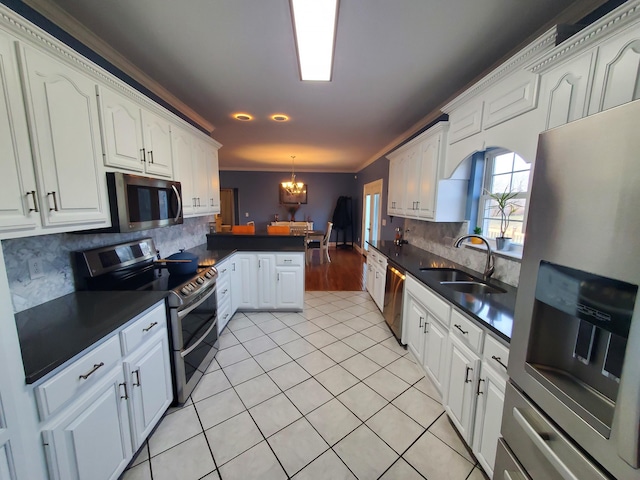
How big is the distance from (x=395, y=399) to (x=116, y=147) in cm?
267

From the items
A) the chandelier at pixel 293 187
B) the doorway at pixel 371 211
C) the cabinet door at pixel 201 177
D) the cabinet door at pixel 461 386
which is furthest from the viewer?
the chandelier at pixel 293 187

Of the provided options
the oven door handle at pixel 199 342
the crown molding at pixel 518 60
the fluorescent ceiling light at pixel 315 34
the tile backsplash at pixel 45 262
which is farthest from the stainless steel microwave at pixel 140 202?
the crown molding at pixel 518 60

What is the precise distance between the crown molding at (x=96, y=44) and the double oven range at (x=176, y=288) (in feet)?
4.71

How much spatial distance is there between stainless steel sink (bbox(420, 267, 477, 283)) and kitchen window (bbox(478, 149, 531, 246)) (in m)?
0.45

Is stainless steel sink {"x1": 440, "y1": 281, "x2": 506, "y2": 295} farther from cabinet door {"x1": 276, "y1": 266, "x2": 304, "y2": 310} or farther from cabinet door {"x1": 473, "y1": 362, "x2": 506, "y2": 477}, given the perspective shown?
cabinet door {"x1": 276, "y1": 266, "x2": 304, "y2": 310}

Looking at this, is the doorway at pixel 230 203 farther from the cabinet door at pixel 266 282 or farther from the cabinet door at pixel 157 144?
the cabinet door at pixel 157 144

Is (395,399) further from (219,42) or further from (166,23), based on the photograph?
(166,23)

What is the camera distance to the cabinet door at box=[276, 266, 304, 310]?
321 cm

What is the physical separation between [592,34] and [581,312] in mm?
1240

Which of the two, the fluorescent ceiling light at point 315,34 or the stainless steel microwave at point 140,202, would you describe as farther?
the stainless steel microwave at point 140,202

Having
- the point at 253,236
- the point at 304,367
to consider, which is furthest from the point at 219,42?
the point at 304,367

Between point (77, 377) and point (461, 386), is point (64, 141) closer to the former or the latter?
point (77, 377)

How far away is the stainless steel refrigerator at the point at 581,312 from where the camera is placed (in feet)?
1.85

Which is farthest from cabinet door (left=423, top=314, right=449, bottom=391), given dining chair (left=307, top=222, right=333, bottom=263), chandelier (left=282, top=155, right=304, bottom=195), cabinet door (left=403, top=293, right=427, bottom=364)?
chandelier (left=282, top=155, right=304, bottom=195)
